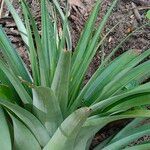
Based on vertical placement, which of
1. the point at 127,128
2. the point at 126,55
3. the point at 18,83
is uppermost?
the point at 18,83

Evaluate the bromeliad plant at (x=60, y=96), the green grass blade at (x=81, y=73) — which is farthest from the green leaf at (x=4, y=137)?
the green grass blade at (x=81, y=73)

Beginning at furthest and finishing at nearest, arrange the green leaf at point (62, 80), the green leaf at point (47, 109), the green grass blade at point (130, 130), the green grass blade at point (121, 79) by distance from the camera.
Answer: the green grass blade at point (130, 130) < the green grass blade at point (121, 79) < the green leaf at point (47, 109) < the green leaf at point (62, 80)

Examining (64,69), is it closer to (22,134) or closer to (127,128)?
(22,134)

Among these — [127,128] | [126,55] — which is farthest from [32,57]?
[127,128]

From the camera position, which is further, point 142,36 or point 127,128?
point 142,36

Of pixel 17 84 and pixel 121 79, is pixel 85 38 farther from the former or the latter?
pixel 17 84

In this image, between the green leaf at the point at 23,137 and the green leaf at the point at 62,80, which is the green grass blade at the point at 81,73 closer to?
the green leaf at the point at 62,80

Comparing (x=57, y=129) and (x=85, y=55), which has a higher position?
(x=85, y=55)
